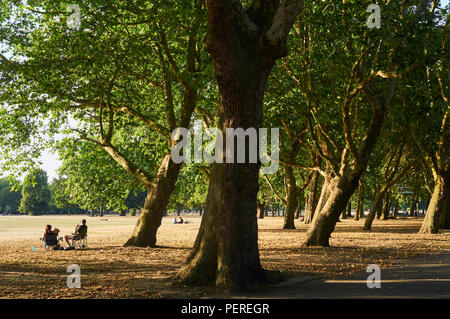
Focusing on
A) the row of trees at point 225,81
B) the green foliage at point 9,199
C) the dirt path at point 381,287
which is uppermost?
the row of trees at point 225,81

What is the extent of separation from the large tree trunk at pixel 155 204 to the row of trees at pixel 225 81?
0.05 m

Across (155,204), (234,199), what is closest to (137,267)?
(234,199)

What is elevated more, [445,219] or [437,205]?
[437,205]

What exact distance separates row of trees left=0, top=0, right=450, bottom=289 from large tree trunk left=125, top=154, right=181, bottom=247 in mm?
46

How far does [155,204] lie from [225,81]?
10451 millimetres

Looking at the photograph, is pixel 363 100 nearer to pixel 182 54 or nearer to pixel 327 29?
pixel 327 29

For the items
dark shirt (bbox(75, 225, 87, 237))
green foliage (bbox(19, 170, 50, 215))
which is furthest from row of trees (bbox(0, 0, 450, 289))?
green foliage (bbox(19, 170, 50, 215))

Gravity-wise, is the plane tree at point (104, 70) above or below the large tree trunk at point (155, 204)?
above

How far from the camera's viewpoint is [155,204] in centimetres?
1866

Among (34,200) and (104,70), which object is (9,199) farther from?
(104,70)

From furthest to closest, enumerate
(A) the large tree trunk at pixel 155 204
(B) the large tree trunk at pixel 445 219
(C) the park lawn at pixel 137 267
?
(B) the large tree trunk at pixel 445 219 → (A) the large tree trunk at pixel 155 204 → (C) the park lawn at pixel 137 267

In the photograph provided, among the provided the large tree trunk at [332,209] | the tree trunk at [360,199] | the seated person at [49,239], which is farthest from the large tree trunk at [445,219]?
the seated person at [49,239]

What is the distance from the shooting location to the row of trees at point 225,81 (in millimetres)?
9203

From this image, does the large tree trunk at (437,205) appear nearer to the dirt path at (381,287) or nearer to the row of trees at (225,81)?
the row of trees at (225,81)
